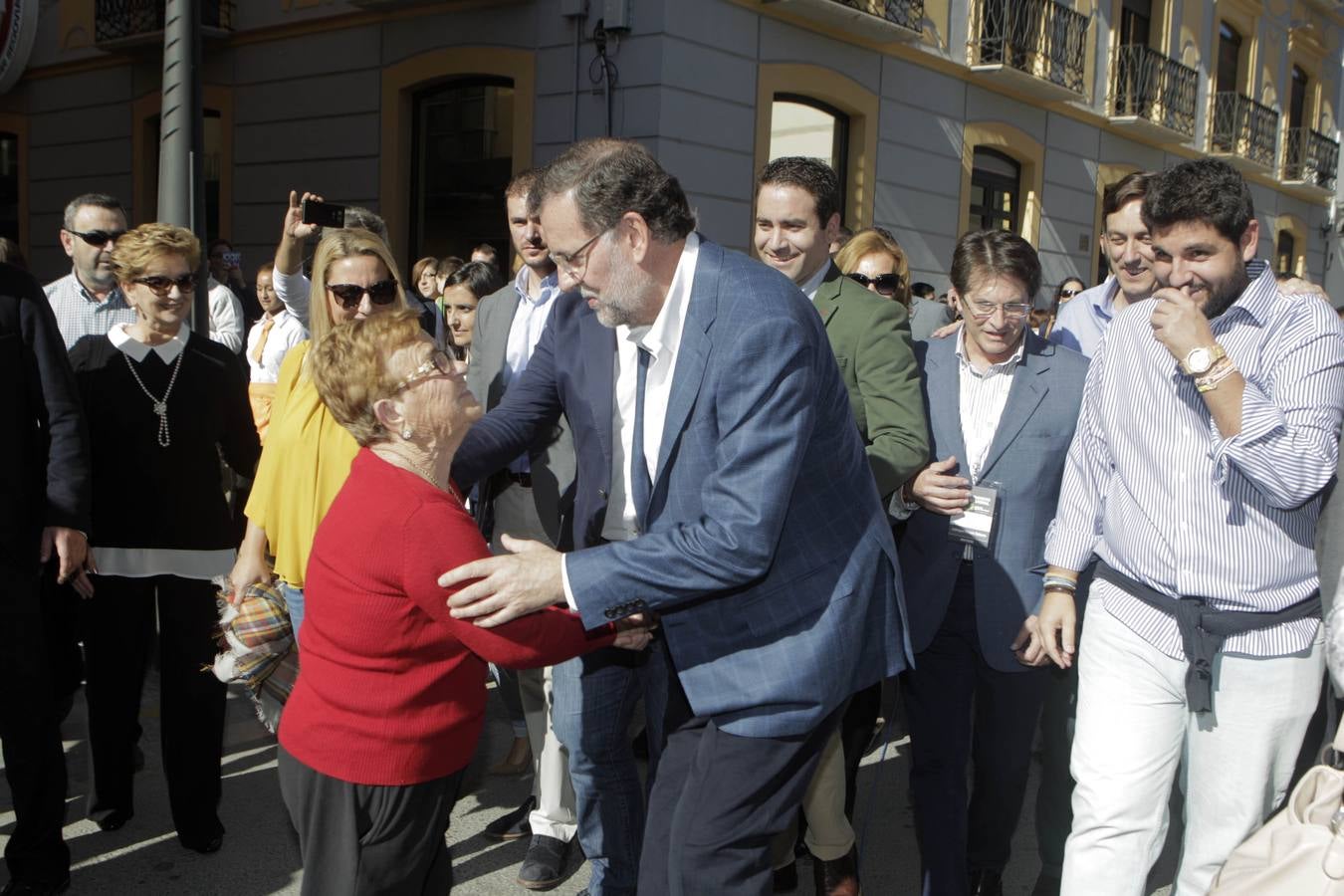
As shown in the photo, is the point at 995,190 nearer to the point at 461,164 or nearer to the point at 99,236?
the point at 461,164

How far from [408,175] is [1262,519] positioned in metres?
11.7

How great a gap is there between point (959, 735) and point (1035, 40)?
44.0ft

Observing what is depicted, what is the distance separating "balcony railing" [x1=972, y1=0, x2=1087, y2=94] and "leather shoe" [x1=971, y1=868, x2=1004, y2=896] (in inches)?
477

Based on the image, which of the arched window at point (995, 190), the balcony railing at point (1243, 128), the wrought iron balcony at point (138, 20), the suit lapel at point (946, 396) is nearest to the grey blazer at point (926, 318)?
the suit lapel at point (946, 396)

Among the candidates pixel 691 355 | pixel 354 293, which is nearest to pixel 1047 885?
pixel 691 355

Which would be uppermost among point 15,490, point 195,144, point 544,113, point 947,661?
point 544,113

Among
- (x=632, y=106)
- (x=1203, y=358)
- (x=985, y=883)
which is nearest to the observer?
(x=1203, y=358)

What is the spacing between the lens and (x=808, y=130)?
1281 cm

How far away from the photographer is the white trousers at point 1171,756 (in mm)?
2742

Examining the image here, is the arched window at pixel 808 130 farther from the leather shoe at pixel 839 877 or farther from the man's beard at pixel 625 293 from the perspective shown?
the man's beard at pixel 625 293

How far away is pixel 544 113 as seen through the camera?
11625mm

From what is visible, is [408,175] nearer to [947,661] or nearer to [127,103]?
[127,103]

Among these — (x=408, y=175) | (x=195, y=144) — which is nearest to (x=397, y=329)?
(x=195, y=144)

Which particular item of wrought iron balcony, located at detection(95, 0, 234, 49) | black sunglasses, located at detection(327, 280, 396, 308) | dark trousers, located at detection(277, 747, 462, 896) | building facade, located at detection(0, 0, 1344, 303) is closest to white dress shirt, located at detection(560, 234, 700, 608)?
dark trousers, located at detection(277, 747, 462, 896)
